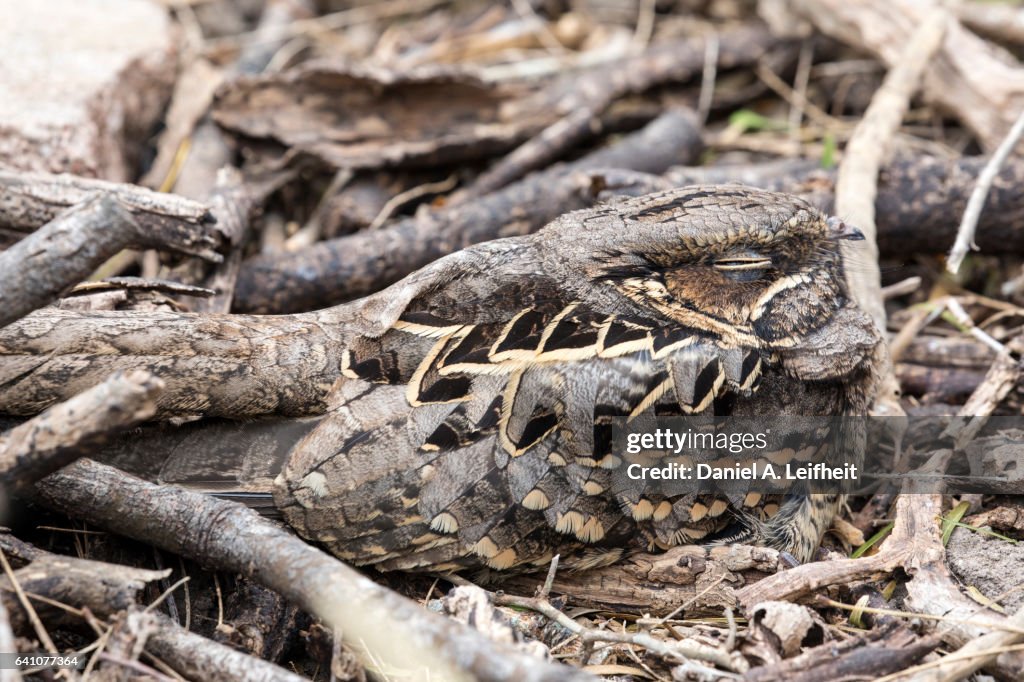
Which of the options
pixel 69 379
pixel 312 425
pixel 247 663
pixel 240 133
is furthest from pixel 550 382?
pixel 240 133

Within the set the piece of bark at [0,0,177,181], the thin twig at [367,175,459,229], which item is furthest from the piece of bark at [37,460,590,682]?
the thin twig at [367,175,459,229]

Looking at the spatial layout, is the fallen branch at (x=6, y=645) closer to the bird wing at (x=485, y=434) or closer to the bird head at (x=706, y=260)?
the bird wing at (x=485, y=434)

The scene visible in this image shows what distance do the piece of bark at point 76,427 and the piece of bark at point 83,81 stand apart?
5.87 feet

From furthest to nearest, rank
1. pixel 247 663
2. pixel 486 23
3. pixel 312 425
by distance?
pixel 486 23
pixel 312 425
pixel 247 663

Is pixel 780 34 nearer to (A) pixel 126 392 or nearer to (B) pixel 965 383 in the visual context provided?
(B) pixel 965 383

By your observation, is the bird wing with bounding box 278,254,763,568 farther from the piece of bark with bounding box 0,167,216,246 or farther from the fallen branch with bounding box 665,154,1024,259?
the fallen branch with bounding box 665,154,1024,259

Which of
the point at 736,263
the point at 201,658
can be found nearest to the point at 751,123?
the point at 736,263

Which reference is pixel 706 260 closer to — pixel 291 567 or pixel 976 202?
pixel 976 202

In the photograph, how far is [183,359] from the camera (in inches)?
94.5

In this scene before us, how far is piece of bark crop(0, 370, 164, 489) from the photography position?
5.88ft

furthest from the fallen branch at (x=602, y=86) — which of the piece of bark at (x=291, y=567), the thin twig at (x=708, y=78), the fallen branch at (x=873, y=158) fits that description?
the piece of bark at (x=291, y=567)

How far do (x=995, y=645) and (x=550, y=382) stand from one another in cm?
114

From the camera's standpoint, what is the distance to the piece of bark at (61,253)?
6.36 feet

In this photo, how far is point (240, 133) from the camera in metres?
3.79
